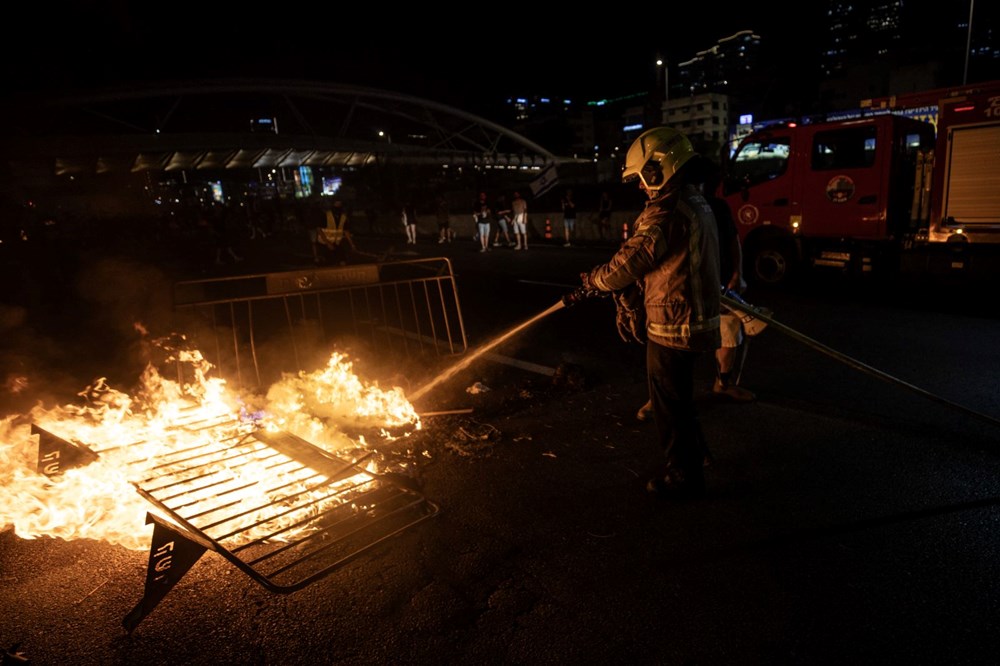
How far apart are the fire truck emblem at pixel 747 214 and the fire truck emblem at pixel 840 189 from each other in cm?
123

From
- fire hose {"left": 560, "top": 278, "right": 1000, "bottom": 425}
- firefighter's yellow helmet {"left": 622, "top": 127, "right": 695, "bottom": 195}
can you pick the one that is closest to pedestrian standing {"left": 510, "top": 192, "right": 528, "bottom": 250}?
fire hose {"left": 560, "top": 278, "right": 1000, "bottom": 425}

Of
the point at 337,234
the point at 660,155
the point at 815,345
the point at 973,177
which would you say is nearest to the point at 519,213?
the point at 337,234

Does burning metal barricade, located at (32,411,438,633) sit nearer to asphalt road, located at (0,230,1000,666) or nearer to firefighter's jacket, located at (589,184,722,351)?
asphalt road, located at (0,230,1000,666)

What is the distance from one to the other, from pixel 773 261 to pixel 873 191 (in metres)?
1.92

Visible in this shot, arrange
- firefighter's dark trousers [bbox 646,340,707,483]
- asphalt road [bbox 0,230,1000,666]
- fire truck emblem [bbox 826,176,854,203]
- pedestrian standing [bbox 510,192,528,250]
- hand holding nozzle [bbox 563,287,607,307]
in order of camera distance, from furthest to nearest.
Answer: pedestrian standing [bbox 510,192,528,250], fire truck emblem [bbox 826,176,854,203], hand holding nozzle [bbox 563,287,607,307], firefighter's dark trousers [bbox 646,340,707,483], asphalt road [bbox 0,230,1000,666]

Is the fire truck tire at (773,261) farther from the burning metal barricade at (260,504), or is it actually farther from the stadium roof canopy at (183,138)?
the stadium roof canopy at (183,138)

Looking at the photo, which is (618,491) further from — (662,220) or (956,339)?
(956,339)

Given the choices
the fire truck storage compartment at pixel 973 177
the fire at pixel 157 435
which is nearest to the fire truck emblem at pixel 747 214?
the fire truck storage compartment at pixel 973 177

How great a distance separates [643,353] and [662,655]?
15.6 ft

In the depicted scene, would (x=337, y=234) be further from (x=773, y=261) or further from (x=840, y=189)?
(x=840, y=189)

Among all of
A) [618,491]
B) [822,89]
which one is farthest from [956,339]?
[822,89]

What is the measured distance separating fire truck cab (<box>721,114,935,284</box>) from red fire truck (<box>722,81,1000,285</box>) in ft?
0.05

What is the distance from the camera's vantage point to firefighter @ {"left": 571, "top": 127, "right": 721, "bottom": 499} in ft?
11.3

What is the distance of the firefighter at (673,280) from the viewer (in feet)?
11.3
